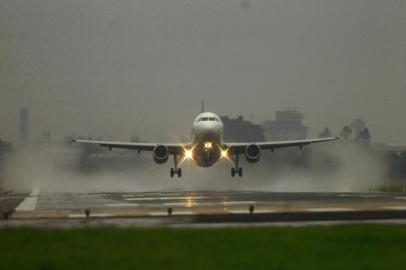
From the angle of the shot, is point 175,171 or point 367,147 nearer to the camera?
point 175,171

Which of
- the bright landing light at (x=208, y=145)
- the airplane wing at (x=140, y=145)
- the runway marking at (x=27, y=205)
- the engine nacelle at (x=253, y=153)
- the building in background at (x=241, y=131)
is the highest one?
the building in background at (x=241, y=131)

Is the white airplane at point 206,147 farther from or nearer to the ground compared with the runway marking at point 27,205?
farther from the ground

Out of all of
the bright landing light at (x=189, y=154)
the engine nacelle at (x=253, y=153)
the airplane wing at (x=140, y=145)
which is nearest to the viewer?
the bright landing light at (x=189, y=154)

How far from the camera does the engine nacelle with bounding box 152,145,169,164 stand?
3334 inches

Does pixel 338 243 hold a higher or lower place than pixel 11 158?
lower

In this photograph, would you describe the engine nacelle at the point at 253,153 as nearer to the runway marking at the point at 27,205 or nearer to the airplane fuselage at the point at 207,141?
the airplane fuselage at the point at 207,141

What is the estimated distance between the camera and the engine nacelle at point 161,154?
84.7 meters

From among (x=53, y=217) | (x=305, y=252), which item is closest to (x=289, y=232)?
(x=305, y=252)

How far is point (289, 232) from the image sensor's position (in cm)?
2695

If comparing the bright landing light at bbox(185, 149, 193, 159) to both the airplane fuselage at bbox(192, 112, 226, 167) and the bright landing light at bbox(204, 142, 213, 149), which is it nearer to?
the airplane fuselage at bbox(192, 112, 226, 167)

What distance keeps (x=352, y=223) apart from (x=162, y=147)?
5427 cm

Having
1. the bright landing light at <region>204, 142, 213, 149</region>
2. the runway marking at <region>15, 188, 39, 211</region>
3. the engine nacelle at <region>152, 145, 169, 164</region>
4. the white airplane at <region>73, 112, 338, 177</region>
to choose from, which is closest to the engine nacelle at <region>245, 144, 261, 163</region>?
the white airplane at <region>73, 112, 338, 177</region>

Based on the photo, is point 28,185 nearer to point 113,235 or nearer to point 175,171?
point 175,171

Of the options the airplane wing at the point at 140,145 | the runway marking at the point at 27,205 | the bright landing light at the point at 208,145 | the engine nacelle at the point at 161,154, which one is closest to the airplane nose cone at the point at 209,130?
the bright landing light at the point at 208,145
